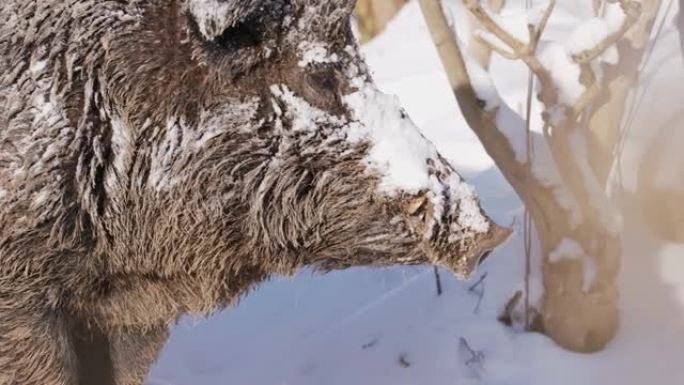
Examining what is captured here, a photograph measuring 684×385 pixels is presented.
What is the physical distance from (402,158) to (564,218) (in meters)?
1.41

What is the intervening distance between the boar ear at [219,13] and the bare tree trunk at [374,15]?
18.6ft

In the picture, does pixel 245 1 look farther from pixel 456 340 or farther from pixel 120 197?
pixel 456 340

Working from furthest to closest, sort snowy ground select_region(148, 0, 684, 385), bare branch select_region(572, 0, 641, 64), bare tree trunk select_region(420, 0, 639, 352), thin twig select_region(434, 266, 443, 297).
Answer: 1. thin twig select_region(434, 266, 443, 297)
2. snowy ground select_region(148, 0, 684, 385)
3. bare tree trunk select_region(420, 0, 639, 352)
4. bare branch select_region(572, 0, 641, 64)

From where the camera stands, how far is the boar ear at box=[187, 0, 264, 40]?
297 centimetres

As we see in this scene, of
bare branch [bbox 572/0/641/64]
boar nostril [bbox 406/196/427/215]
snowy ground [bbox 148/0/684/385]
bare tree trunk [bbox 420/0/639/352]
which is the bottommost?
snowy ground [bbox 148/0/684/385]

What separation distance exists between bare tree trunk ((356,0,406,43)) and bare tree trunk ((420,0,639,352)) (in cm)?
436

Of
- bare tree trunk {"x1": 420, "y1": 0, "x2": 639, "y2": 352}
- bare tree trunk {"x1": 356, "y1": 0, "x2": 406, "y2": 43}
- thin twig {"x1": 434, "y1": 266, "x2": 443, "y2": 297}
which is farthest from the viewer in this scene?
bare tree trunk {"x1": 356, "y1": 0, "x2": 406, "y2": 43}

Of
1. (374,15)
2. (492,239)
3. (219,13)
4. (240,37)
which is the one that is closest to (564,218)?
(492,239)

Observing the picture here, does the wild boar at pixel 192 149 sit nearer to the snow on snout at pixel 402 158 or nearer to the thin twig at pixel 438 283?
the snow on snout at pixel 402 158

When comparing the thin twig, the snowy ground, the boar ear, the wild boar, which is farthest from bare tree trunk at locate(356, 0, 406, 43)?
the boar ear

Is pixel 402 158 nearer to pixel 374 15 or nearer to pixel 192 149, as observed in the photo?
pixel 192 149

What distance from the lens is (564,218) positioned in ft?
14.1

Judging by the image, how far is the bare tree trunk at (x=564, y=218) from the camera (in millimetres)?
4215

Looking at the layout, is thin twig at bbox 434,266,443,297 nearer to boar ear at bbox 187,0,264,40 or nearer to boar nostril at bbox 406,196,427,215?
boar nostril at bbox 406,196,427,215
